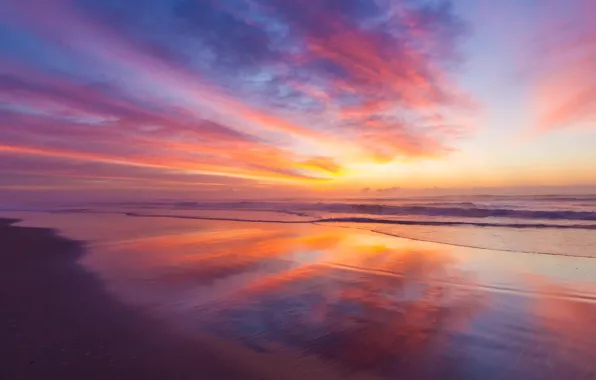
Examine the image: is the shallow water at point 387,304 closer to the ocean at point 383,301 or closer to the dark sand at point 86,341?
the ocean at point 383,301

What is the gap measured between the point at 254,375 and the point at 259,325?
60.3 inches

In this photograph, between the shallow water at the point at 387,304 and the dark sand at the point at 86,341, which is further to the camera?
the shallow water at the point at 387,304

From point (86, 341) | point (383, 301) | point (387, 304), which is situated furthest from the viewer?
point (383, 301)

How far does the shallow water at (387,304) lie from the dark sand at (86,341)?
49cm

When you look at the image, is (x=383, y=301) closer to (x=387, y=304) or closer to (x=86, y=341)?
(x=387, y=304)

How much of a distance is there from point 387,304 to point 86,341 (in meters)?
4.69

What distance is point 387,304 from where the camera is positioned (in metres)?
6.56

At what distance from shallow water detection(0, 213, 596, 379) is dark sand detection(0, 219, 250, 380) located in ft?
1.59

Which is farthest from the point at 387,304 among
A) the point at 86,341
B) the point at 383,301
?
the point at 86,341

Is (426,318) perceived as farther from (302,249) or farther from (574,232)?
(574,232)

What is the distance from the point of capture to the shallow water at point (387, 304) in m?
4.40

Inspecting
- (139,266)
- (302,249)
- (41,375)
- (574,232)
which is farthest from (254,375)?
(574,232)

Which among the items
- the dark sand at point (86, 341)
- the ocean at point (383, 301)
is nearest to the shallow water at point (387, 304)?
the ocean at point (383, 301)

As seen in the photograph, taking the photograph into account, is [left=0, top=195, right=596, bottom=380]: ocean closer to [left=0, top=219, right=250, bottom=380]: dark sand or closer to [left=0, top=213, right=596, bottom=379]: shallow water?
[left=0, top=213, right=596, bottom=379]: shallow water
